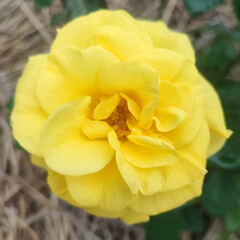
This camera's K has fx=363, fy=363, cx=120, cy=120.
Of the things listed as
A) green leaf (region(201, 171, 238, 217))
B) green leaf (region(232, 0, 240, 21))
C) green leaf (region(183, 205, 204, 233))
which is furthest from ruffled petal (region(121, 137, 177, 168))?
green leaf (region(183, 205, 204, 233))

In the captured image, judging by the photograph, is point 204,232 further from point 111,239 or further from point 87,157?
point 87,157

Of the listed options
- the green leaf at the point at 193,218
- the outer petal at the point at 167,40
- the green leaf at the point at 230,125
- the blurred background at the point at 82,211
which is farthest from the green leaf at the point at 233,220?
the outer petal at the point at 167,40

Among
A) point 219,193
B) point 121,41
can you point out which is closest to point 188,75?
point 121,41

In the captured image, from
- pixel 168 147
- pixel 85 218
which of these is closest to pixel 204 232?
pixel 85 218

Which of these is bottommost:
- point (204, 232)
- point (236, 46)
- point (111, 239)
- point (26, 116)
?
point (204, 232)

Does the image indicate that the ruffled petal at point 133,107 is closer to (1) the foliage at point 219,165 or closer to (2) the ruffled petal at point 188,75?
(2) the ruffled petal at point 188,75

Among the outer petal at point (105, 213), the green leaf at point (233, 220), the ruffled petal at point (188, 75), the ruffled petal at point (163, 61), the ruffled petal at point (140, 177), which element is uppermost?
the ruffled petal at point (163, 61)
